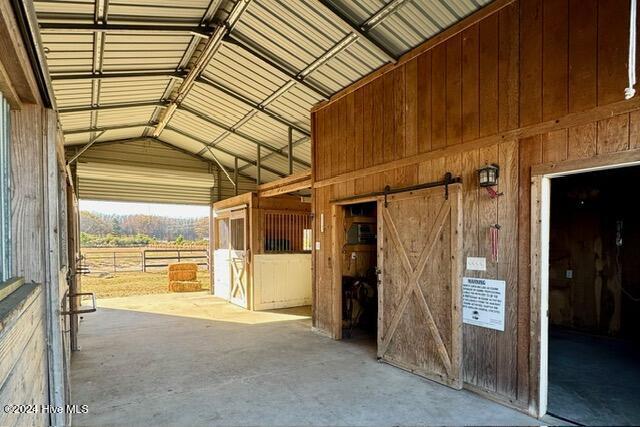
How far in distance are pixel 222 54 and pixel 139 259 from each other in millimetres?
13218

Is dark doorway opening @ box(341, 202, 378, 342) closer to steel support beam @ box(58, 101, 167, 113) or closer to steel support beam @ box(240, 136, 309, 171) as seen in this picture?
steel support beam @ box(240, 136, 309, 171)

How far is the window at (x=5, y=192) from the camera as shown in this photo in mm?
1682

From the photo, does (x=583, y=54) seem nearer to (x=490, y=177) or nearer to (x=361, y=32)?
(x=490, y=177)

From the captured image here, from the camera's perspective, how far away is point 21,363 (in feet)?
4.97

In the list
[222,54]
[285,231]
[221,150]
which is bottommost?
[285,231]

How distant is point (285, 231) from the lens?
27.2 feet

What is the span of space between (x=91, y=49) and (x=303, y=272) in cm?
559

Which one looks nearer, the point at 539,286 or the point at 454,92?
the point at 539,286

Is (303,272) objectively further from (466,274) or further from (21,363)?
(21,363)

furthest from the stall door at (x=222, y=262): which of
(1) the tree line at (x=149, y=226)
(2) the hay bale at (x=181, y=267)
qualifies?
(1) the tree line at (x=149, y=226)

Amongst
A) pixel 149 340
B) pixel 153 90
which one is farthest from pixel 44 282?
pixel 153 90

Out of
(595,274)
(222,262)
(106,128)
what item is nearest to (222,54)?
(106,128)

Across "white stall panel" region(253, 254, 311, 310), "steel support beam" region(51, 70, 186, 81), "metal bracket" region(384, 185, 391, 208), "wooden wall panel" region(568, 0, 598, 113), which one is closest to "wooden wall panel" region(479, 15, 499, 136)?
"wooden wall panel" region(568, 0, 598, 113)

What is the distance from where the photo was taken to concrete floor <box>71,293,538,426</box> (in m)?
2.94
